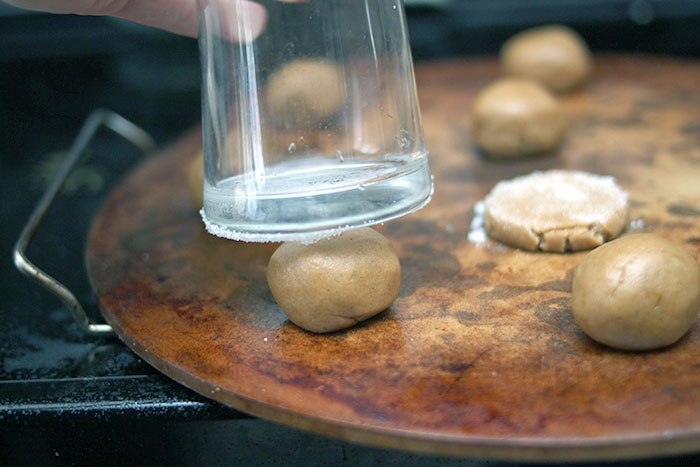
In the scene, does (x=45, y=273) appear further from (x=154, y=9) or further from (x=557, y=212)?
(x=557, y=212)

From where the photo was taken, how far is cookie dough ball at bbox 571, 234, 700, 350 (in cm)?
108

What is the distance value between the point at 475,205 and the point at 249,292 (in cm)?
64

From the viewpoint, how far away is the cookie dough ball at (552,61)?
2455mm

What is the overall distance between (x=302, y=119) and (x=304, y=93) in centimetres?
4

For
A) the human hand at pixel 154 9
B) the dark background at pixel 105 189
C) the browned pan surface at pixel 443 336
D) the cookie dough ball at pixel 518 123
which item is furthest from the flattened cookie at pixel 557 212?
the human hand at pixel 154 9

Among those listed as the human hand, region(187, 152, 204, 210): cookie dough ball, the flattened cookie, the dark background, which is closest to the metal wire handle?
the dark background

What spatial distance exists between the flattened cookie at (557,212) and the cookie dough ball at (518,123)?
0.31 metres

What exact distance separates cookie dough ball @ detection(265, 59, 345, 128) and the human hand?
0.30ft

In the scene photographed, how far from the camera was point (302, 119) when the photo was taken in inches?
47.4

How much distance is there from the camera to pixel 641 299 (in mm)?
1082

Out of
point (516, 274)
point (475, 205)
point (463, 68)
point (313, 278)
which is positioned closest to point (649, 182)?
point (475, 205)

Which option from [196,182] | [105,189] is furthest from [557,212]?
[105,189]

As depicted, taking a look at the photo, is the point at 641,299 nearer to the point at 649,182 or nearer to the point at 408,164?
the point at 408,164

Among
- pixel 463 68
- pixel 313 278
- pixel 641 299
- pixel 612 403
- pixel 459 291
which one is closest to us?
pixel 612 403
